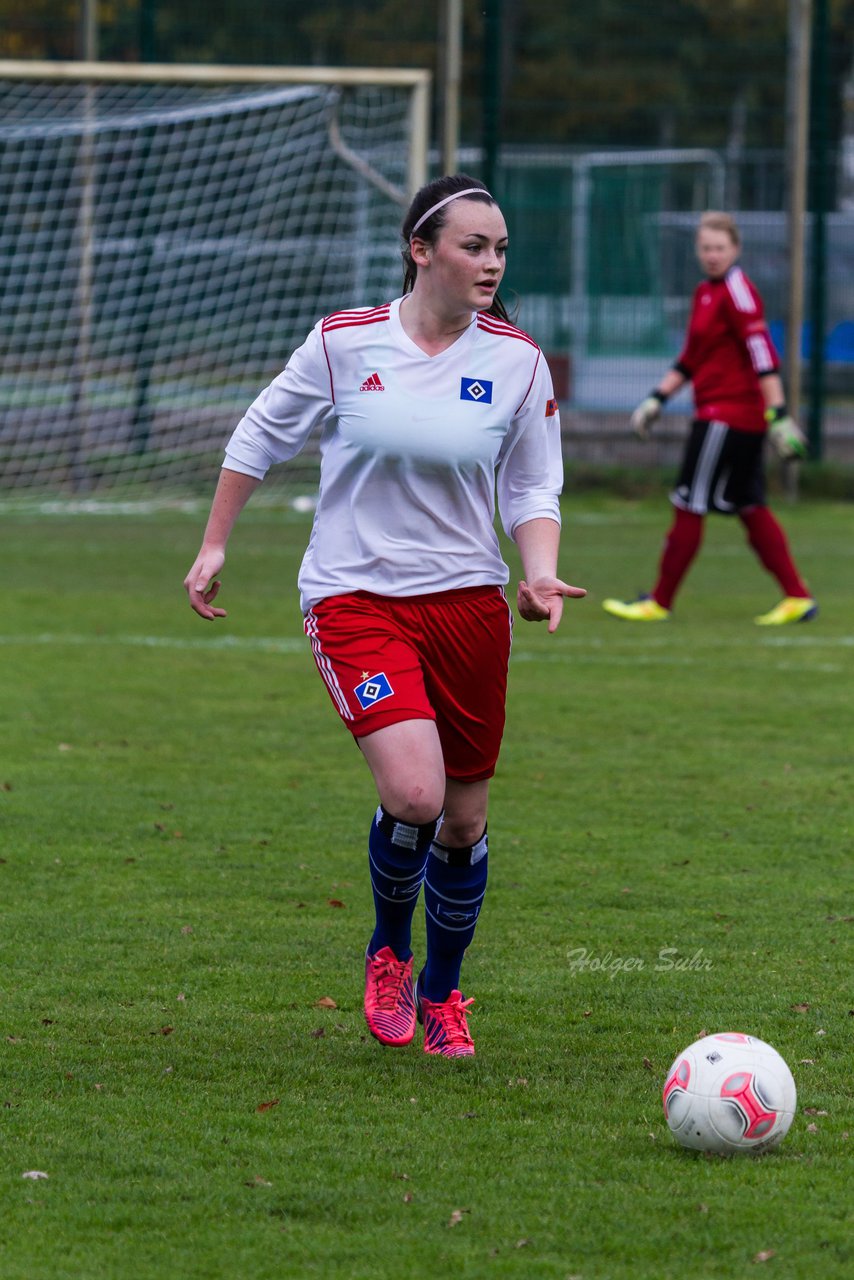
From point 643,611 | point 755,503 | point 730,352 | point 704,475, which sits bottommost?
point 643,611

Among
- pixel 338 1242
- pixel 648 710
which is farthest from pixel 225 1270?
pixel 648 710

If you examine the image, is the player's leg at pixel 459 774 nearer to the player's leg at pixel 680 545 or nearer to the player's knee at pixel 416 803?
the player's knee at pixel 416 803

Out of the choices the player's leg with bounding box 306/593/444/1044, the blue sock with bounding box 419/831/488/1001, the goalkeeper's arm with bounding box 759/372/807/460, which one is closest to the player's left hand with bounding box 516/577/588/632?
the player's leg with bounding box 306/593/444/1044

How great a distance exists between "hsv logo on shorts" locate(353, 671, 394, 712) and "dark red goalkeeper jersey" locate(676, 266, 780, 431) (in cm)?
697

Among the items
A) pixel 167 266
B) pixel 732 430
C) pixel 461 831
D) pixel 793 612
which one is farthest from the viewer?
pixel 167 266

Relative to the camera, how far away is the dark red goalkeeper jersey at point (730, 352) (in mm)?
10672

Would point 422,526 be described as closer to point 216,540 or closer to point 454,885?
point 216,540

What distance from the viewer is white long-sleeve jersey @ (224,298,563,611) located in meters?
A: 4.26

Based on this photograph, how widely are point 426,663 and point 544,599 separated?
31cm

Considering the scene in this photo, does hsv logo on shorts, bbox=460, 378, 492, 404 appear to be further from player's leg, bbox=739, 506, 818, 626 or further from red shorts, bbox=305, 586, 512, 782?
player's leg, bbox=739, 506, 818, 626

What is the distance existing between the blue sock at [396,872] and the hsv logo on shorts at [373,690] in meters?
0.26

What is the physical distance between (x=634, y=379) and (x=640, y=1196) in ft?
48.9

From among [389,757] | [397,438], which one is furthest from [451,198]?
[389,757]

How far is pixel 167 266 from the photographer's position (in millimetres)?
16609
